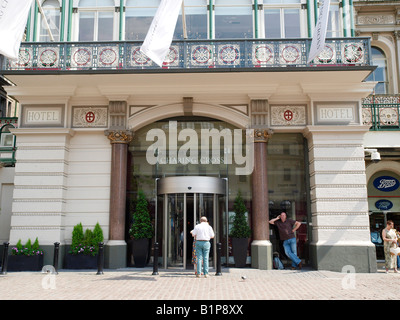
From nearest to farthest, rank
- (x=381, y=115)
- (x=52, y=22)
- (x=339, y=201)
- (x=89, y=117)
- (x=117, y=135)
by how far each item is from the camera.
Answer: (x=339, y=201), (x=117, y=135), (x=89, y=117), (x=52, y=22), (x=381, y=115)

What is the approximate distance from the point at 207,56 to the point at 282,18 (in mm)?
3739

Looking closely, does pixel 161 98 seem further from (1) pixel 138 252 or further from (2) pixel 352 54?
(2) pixel 352 54

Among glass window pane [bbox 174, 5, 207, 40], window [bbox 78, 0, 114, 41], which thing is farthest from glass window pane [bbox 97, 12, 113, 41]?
glass window pane [bbox 174, 5, 207, 40]

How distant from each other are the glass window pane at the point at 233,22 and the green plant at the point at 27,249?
31.8 ft

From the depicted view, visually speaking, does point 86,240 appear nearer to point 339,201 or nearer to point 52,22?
point 52,22

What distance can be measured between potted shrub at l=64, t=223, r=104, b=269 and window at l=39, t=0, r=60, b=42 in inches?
294

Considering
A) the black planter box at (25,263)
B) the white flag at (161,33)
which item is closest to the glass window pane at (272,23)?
the white flag at (161,33)

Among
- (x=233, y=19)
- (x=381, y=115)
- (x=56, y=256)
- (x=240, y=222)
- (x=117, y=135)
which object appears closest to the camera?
(x=56, y=256)

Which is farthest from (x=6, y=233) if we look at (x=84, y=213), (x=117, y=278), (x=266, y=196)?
(x=266, y=196)

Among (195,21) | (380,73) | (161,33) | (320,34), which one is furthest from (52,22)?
(380,73)

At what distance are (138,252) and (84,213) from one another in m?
2.32

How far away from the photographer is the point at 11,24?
11.8 m

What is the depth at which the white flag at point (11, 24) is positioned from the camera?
11570 mm

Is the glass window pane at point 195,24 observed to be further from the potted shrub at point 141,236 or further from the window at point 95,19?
the potted shrub at point 141,236
